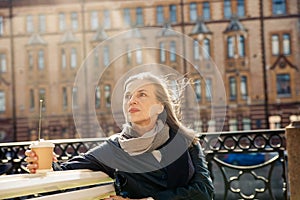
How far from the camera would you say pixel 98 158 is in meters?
2.46

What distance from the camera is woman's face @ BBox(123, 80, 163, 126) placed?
2.45 meters

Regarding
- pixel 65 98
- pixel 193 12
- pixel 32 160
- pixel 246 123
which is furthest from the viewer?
pixel 65 98

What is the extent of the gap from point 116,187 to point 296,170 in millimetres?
1571

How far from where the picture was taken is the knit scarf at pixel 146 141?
2391 mm

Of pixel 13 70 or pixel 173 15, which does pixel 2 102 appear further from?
pixel 173 15

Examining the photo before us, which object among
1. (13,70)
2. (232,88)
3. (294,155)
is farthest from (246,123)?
(294,155)

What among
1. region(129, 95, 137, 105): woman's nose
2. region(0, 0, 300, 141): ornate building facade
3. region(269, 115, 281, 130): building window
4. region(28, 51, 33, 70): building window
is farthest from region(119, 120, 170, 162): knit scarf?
region(28, 51, 33, 70): building window

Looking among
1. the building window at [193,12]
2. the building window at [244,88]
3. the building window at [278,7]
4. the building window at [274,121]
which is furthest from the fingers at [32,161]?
the building window at [193,12]

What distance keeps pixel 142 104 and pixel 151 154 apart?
0.22 meters

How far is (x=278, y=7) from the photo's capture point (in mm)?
27469

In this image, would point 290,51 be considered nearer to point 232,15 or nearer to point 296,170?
point 232,15

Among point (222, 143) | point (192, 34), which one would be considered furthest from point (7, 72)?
point (222, 143)

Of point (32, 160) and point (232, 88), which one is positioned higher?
point (232, 88)

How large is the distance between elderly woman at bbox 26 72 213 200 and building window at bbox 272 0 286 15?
1019 inches
